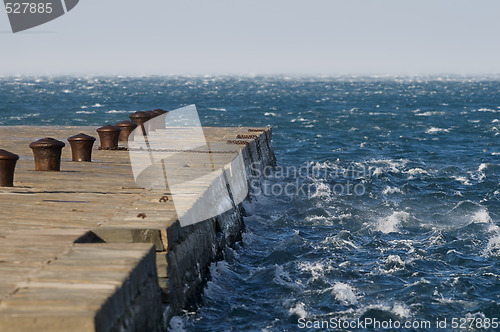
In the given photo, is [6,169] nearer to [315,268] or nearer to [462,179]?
[315,268]

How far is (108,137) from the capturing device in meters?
15.6

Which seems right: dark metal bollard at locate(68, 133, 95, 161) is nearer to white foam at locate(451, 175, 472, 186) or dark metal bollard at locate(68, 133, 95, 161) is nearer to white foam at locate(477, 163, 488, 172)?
white foam at locate(451, 175, 472, 186)

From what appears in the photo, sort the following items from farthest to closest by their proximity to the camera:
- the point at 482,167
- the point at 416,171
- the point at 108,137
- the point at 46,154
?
1. the point at 482,167
2. the point at 416,171
3. the point at 108,137
4. the point at 46,154

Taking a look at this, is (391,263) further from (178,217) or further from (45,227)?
(45,227)

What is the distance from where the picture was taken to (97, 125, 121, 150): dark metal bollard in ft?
50.8

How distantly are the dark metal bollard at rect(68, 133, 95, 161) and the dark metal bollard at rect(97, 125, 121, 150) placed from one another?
1628mm

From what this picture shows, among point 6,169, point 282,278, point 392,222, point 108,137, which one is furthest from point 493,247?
point 6,169

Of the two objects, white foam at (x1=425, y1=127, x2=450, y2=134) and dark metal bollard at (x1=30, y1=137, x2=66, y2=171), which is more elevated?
dark metal bollard at (x1=30, y1=137, x2=66, y2=171)

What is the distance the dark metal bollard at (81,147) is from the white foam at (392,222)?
6151mm

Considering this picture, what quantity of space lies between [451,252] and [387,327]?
4261 millimetres

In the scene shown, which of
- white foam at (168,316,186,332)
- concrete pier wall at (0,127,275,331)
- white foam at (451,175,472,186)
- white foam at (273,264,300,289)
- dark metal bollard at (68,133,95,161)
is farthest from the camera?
white foam at (451,175,472,186)

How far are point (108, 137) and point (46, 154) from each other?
3285mm

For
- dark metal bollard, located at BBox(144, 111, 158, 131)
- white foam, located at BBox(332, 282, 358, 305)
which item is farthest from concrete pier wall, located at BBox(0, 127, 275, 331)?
dark metal bollard, located at BBox(144, 111, 158, 131)

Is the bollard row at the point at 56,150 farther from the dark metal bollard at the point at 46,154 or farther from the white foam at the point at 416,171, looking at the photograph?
the white foam at the point at 416,171
